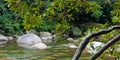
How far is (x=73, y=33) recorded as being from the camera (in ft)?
69.9

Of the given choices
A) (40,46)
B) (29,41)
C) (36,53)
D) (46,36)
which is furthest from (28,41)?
(36,53)

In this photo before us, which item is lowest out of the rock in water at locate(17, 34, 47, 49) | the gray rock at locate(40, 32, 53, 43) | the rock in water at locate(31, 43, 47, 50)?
the rock in water at locate(31, 43, 47, 50)

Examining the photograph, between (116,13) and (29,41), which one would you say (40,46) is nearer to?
(29,41)

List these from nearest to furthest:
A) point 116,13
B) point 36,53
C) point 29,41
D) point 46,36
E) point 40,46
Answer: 1. point 116,13
2. point 36,53
3. point 40,46
4. point 29,41
5. point 46,36

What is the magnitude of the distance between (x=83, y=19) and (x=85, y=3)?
21800 millimetres

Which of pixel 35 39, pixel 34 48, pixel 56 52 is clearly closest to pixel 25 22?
pixel 56 52

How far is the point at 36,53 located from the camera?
13258mm

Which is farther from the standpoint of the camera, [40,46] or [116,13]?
[40,46]

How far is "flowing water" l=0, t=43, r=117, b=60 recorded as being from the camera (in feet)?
39.7

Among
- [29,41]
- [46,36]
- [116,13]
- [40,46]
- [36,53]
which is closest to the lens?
[116,13]

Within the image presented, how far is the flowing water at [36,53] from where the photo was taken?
12.1 meters

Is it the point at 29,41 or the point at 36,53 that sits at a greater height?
the point at 29,41

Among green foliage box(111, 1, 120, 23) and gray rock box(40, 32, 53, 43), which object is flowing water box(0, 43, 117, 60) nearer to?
gray rock box(40, 32, 53, 43)

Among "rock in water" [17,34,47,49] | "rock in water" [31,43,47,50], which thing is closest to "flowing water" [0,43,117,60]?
"rock in water" [31,43,47,50]
